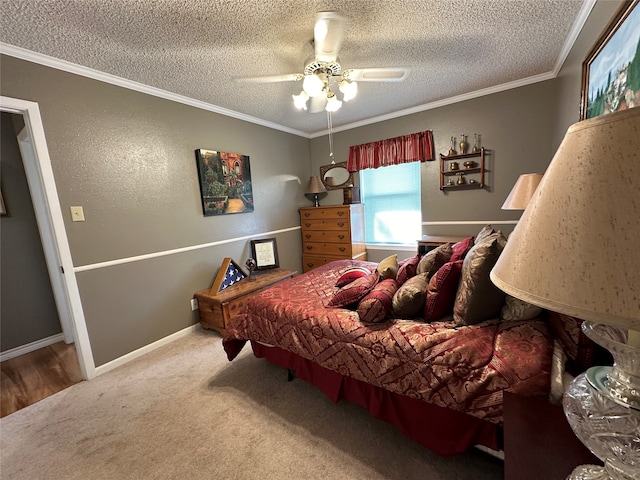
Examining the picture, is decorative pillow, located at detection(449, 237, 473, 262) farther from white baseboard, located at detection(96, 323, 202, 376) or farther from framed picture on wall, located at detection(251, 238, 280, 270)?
white baseboard, located at detection(96, 323, 202, 376)

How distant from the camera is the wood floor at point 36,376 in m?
1.96

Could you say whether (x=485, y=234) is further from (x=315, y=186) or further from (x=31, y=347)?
(x=31, y=347)

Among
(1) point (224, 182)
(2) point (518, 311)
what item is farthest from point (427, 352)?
(1) point (224, 182)

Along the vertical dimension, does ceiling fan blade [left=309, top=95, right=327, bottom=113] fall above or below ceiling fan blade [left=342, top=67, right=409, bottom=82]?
below

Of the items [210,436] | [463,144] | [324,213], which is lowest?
[210,436]

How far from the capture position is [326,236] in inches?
158

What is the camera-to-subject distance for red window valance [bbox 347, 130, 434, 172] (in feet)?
11.2

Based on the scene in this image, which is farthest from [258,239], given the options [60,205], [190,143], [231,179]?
[60,205]

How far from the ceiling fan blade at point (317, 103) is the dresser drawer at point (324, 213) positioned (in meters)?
1.72

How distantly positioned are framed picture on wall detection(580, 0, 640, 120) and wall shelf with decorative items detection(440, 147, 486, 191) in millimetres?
1442

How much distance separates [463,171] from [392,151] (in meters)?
0.96

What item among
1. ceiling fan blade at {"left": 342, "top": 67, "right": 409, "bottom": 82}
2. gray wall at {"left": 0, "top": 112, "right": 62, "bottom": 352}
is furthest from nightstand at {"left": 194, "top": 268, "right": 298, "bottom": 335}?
ceiling fan blade at {"left": 342, "top": 67, "right": 409, "bottom": 82}

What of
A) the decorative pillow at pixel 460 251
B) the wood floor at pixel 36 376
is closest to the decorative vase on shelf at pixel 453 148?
the decorative pillow at pixel 460 251

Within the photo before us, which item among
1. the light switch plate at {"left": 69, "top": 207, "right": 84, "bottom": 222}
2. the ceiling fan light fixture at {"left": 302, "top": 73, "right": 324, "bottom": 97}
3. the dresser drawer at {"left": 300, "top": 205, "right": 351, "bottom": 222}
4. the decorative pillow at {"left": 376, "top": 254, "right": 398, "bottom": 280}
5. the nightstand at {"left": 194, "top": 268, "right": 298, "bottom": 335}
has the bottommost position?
the nightstand at {"left": 194, "top": 268, "right": 298, "bottom": 335}
